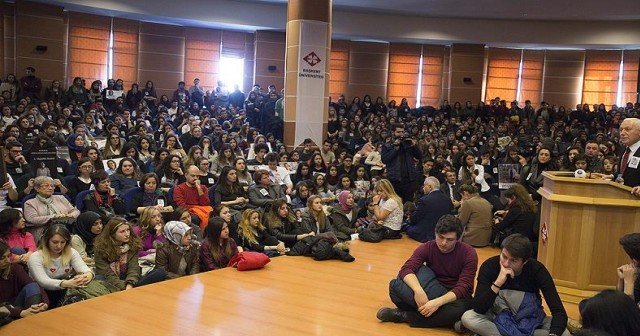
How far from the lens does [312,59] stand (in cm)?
1246

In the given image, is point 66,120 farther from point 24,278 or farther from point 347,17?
point 347,17

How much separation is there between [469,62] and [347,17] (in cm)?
430

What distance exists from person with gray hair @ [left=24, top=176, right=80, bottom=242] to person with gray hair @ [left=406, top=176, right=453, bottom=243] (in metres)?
4.03

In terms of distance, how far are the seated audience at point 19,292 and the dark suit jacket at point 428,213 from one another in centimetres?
454

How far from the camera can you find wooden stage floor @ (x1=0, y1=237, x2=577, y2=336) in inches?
163

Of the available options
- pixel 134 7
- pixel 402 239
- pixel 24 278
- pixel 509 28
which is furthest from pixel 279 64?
pixel 24 278

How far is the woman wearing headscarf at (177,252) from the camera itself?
536 cm

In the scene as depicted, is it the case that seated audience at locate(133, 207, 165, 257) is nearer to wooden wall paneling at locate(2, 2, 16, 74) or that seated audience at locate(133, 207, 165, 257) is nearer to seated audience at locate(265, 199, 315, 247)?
seated audience at locate(265, 199, 315, 247)

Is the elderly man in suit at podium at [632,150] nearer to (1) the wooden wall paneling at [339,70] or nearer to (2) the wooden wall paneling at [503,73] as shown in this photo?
(1) the wooden wall paneling at [339,70]

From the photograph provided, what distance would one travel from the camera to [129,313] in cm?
440

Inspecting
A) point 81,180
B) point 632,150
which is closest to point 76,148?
point 81,180

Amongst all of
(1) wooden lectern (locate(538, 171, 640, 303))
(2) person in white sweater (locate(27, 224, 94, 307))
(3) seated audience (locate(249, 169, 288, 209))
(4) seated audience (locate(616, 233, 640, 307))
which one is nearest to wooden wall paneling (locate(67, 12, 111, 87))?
(3) seated audience (locate(249, 169, 288, 209))

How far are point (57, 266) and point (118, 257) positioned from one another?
556 millimetres

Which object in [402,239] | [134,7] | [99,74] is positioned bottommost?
[402,239]
